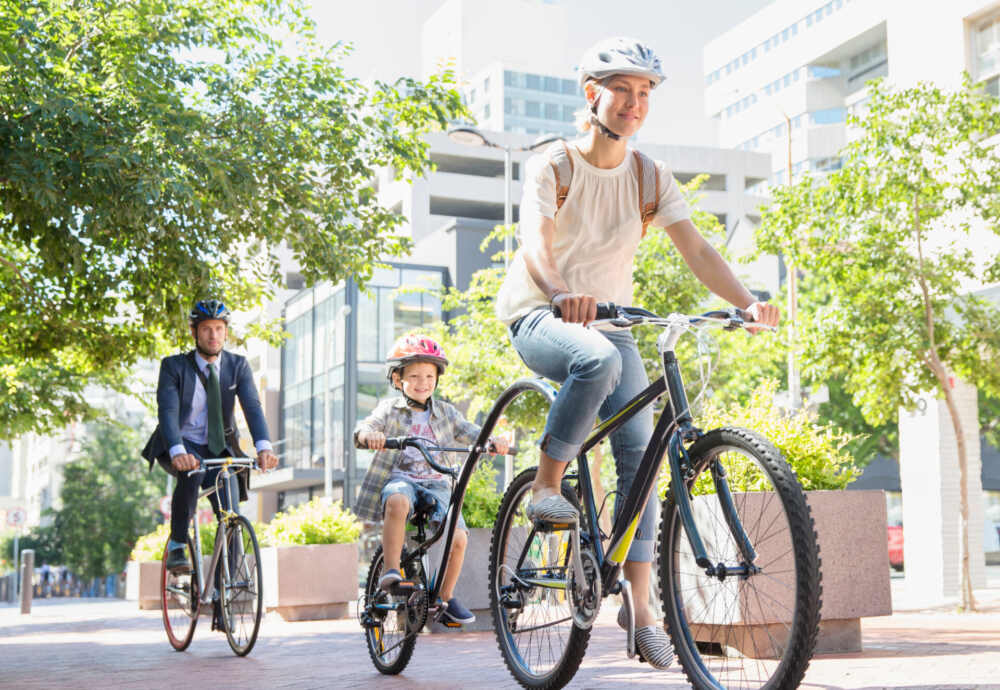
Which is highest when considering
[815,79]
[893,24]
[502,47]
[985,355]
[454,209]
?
[502,47]

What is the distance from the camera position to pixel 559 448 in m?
4.39

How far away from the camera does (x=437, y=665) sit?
22.3ft

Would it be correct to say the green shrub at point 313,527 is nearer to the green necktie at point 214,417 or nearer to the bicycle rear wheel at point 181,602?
the bicycle rear wheel at point 181,602

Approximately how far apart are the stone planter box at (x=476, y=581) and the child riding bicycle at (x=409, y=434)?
3.42 metres

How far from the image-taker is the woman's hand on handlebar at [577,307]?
12.7 ft

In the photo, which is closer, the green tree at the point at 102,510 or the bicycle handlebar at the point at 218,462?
the bicycle handlebar at the point at 218,462

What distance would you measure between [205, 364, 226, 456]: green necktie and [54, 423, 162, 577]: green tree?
5588 cm

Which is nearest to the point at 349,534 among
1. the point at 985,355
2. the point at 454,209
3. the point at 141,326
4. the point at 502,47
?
the point at 141,326

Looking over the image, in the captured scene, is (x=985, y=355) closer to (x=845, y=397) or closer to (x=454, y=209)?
(x=845, y=397)

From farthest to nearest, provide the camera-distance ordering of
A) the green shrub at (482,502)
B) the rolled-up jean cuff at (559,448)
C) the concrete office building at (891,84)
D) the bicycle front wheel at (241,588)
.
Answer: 1. the concrete office building at (891,84)
2. the green shrub at (482,502)
3. the bicycle front wheel at (241,588)
4. the rolled-up jean cuff at (559,448)

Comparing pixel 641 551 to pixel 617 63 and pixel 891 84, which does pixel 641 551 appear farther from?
pixel 891 84

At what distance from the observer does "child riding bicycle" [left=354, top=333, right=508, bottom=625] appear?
625 centimetres

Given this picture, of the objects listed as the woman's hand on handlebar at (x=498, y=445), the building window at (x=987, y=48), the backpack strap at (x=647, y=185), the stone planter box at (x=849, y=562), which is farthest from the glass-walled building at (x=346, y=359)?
the backpack strap at (x=647, y=185)

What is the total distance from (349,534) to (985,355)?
860 centimetres
